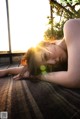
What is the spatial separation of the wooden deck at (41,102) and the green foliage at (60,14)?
3.44 meters

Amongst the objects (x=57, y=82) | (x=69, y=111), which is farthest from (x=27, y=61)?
(x=69, y=111)

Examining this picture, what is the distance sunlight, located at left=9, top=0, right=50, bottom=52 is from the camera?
226 inches

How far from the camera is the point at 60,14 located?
5.35m

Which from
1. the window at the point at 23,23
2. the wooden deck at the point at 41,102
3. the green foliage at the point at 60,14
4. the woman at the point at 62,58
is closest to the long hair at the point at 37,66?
the woman at the point at 62,58

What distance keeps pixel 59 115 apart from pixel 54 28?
14.9ft

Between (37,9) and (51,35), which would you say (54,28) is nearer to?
(51,35)

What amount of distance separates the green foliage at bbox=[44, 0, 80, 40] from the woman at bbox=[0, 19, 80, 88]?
3060 millimetres

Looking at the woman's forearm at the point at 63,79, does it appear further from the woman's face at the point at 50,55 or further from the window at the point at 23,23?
the window at the point at 23,23

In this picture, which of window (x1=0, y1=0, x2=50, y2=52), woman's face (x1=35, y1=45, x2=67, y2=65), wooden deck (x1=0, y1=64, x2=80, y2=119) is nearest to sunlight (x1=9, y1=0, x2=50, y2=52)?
window (x1=0, y1=0, x2=50, y2=52)

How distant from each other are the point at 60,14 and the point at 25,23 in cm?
93

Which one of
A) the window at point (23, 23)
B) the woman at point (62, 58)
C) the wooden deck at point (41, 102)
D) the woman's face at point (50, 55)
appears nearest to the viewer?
the wooden deck at point (41, 102)

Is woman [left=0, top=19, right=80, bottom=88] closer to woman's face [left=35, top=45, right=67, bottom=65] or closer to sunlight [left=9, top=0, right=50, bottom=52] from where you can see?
woman's face [left=35, top=45, right=67, bottom=65]

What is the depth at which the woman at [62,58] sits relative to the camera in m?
1.53

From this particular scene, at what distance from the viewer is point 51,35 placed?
5457mm
